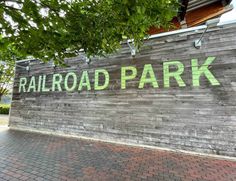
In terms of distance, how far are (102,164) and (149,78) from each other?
3.57 metres

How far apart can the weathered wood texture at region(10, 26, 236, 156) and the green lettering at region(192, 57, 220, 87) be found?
132mm

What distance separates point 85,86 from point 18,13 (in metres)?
5.58

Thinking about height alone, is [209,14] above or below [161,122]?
above

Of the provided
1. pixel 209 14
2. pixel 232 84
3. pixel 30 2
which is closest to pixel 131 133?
pixel 232 84

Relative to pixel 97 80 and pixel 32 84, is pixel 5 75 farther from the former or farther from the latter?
pixel 97 80

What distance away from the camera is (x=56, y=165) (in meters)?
5.17

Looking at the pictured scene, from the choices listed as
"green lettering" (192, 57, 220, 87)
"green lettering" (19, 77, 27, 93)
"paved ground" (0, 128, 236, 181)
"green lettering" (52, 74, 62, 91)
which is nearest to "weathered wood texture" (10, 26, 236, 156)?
"green lettering" (192, 57, 220, 87)

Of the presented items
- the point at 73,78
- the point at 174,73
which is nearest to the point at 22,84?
the point at 73,78

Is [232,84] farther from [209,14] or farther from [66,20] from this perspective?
[66,20]

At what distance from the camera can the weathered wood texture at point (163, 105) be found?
6219 mm

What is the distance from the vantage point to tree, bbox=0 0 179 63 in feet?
10.5

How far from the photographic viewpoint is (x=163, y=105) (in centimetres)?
711

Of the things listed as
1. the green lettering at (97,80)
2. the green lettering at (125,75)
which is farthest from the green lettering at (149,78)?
the green lettering at (97,80)

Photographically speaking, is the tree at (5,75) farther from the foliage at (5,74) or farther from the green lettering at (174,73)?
the green lettering at (174,73)
